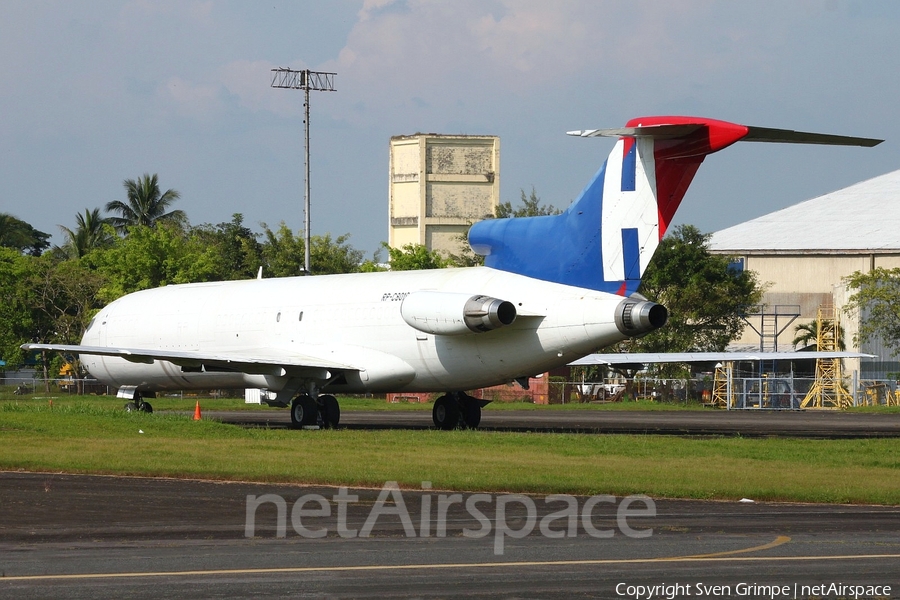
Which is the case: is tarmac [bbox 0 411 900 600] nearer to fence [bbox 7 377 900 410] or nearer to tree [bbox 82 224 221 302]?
fence [bbox 7 377 900 410]

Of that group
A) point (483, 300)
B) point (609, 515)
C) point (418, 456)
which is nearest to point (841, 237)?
point (483, 300)

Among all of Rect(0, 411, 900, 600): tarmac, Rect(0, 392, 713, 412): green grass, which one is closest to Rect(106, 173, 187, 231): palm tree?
Rect(0, 392, 713, 412): green grass

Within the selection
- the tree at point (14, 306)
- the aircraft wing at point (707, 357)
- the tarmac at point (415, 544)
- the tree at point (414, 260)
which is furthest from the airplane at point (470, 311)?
the tree at point (414, 260)

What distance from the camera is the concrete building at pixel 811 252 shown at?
262ft

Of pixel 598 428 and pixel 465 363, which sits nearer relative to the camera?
pixel 465 363

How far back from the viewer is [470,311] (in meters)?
27.4

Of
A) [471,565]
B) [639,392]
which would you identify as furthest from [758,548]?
[639,392]

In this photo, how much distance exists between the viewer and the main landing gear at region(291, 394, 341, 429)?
30891mm

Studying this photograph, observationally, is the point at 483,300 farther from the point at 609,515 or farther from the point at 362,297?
the point at 609,515

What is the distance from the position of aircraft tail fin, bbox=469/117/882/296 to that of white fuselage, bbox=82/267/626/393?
523 millimetres

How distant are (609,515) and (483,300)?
43.4 feet

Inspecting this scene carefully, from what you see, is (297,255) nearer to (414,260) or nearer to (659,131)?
(414,260)

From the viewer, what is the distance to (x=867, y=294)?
64.6 m

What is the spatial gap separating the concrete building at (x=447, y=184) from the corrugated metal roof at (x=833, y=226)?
67.6 ft
